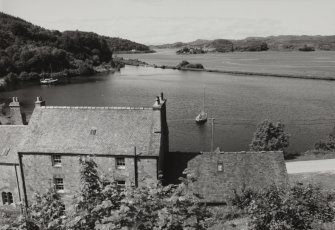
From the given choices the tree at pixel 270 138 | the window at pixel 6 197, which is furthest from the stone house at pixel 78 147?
the tree at pixel 270 138

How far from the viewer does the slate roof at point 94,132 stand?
33.0m

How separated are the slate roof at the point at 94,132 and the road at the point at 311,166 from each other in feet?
64.4

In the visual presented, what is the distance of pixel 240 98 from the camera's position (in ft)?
335

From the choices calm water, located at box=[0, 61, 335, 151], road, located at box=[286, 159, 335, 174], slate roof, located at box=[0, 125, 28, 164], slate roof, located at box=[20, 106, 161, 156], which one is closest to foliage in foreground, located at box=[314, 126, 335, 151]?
calm water, located at box=[0, 61, 335, 151]

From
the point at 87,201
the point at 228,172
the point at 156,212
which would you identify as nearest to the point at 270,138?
the point at 228,172

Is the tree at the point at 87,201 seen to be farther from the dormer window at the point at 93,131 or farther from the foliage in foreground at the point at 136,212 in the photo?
the dormer window at the point at 93,131

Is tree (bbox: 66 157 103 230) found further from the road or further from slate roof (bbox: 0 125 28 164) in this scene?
the road

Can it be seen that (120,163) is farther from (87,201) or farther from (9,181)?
(87,201)

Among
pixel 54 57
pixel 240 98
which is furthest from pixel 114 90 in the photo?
pixel 54 57

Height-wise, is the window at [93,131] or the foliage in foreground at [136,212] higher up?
the foliage in foreground at [136,212]

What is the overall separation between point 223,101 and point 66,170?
228 feet

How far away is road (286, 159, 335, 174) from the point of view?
41791mm

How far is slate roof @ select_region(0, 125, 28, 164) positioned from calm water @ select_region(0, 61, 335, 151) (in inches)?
1160

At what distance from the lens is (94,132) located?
112 feet
